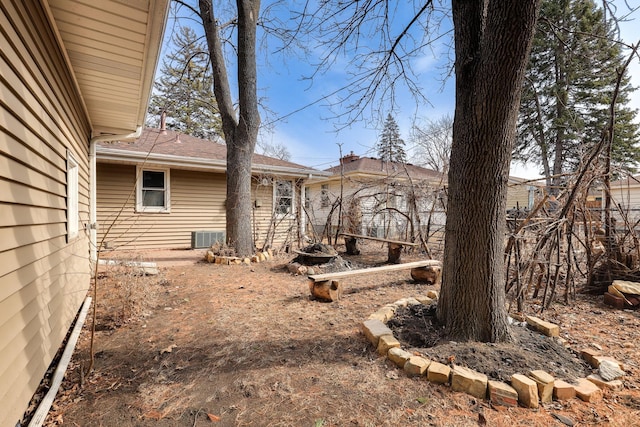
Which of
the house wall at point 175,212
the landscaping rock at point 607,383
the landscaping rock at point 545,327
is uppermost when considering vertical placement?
the house wall at point 175,212

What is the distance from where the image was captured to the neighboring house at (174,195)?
818 centimetres

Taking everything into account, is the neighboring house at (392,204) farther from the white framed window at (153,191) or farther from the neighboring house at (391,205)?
the white framed window at (153,191)

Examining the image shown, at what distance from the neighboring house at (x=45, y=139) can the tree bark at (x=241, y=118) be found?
3.01m

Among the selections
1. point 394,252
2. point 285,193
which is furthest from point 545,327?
point 285,193

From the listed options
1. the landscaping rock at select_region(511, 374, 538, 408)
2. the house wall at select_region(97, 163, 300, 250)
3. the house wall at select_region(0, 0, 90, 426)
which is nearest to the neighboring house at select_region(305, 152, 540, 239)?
the house wall at select_region(97, 163, 300, 250)

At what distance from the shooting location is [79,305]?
3664 millimetres

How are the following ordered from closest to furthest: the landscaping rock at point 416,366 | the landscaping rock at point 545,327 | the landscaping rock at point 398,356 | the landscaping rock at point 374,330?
the landscaping rock at point 416,366 < the landscaping rock at point 398,356 < the landscaping rock at point 374,330 < the landscaping rock at point 545,327

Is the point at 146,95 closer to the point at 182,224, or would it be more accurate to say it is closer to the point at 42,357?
the point at 42,357

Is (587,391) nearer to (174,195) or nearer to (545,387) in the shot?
(545,387)

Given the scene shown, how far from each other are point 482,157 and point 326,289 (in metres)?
2.57

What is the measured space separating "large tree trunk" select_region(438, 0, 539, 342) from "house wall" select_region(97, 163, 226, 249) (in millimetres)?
8001

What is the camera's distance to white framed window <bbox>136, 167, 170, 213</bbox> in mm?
8570

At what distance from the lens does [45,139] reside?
2.41 m

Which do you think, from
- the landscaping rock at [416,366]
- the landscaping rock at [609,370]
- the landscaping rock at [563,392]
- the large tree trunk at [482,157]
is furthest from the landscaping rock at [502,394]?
the landscaping rock at [609,370]
